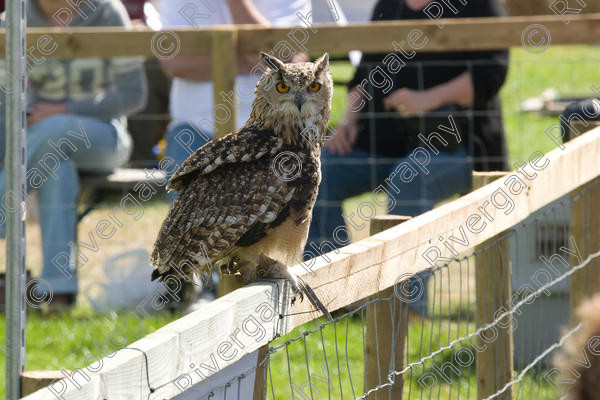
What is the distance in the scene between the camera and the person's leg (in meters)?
4.94

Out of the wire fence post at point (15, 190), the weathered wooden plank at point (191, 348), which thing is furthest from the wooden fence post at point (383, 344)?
the wire fence post at point (15, 190)

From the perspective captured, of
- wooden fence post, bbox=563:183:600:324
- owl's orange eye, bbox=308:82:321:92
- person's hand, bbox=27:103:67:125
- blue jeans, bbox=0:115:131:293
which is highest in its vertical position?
person's hand, bbox=27:103:67:125

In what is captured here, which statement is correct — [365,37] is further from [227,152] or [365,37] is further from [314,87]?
[227,152]

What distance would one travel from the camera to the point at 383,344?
2.24m

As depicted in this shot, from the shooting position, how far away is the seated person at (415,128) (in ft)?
15.8

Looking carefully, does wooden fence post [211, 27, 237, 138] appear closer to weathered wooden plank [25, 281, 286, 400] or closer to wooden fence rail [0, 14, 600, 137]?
wooden fence rail [0, 14, 600, 137]

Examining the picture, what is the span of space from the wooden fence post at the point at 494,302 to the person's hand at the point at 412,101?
215 centimetres

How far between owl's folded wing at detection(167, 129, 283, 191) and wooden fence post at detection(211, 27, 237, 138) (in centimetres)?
178

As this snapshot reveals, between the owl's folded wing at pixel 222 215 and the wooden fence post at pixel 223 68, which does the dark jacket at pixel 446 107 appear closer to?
the wooden fence post at pixel 223 68

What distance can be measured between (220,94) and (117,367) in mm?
3402

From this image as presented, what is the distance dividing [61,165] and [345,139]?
165 centimetres

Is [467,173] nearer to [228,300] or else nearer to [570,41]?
[570,41]

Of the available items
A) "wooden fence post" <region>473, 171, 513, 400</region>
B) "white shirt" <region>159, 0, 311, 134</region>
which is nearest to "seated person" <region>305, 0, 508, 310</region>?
"white shirt" <region>159, 0, 311, 134</region>

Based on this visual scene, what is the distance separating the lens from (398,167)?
4723mm
